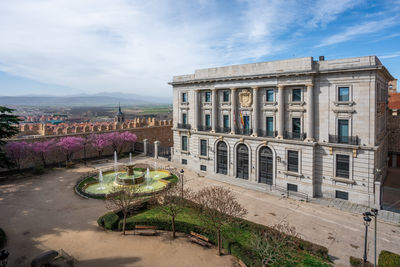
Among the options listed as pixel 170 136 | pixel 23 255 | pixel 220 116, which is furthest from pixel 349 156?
pixel 170 136

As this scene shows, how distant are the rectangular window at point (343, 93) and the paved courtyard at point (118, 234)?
36.2 feet

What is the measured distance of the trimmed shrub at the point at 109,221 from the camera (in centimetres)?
1994

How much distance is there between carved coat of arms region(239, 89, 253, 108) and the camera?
103ft

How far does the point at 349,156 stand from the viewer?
2514 centimetres

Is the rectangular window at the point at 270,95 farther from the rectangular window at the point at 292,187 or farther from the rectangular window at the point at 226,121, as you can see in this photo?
the rectangular window at the point at 292,187

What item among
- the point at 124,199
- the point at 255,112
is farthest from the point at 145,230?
the point at 255,112

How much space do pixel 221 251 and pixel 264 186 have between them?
47.9 feet

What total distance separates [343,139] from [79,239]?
998 inches

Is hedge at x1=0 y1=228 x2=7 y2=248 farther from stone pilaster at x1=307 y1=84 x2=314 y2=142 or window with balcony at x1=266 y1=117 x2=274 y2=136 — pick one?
stone pilaster at x1=307 y1=84 x2=314 y2=142

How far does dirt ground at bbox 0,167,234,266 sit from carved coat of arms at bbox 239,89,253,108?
1871 cm

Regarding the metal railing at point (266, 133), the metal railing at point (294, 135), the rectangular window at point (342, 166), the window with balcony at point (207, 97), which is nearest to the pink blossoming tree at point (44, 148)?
the window with balcony at point (207, 97)

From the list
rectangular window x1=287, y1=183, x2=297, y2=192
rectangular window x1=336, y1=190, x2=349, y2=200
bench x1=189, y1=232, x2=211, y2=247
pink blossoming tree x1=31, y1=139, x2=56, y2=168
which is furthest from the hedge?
rectangular window x1=336, y1=190, x2=349, y2=200

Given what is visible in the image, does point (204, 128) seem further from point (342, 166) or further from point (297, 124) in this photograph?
point (342, 166)

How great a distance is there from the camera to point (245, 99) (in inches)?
1256
